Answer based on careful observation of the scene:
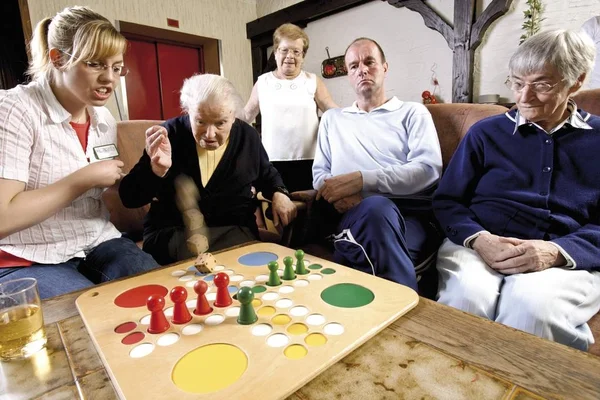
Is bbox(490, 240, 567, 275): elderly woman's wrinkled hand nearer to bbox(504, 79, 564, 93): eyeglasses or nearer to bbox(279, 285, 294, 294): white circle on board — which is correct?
bbox(504, 79, 564, 93): eyeglasses

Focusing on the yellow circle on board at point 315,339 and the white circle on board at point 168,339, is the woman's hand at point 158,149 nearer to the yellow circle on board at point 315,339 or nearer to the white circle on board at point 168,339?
the white circle on board at point 168,339

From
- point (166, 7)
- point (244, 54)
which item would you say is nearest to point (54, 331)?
point (166, 7)

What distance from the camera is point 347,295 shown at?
806 millimetres

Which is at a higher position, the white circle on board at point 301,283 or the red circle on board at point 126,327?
the red circle on board at point 126,327

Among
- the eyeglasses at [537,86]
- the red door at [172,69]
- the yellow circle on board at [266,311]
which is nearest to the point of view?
the yellow circle on board at [266,311]

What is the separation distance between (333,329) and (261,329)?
135 mm

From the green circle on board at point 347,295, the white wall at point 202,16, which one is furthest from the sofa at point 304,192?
the white wall at point 202,16

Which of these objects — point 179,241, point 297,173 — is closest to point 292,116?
point 297,173

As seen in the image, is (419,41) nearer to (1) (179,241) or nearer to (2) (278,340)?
(1) (179,241)

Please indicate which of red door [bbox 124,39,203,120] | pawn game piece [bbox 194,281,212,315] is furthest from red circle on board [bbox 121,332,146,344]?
red door [bbox 124,39,203,120]

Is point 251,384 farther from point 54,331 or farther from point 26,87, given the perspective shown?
point 26,87

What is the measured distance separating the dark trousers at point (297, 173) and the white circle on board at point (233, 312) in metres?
1.66

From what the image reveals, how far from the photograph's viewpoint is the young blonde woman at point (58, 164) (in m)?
1.02

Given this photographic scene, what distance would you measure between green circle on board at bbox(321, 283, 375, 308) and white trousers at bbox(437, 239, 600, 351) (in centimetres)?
48
